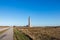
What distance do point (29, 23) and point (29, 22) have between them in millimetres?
1207

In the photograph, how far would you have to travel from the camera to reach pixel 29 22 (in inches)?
5369

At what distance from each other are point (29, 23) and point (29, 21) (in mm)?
2266

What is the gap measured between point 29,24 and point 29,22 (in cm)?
222

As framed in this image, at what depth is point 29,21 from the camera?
136375mm

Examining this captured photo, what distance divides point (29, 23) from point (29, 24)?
1.23 metres

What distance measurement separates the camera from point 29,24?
136 metres

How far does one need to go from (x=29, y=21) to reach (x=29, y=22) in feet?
3.65
